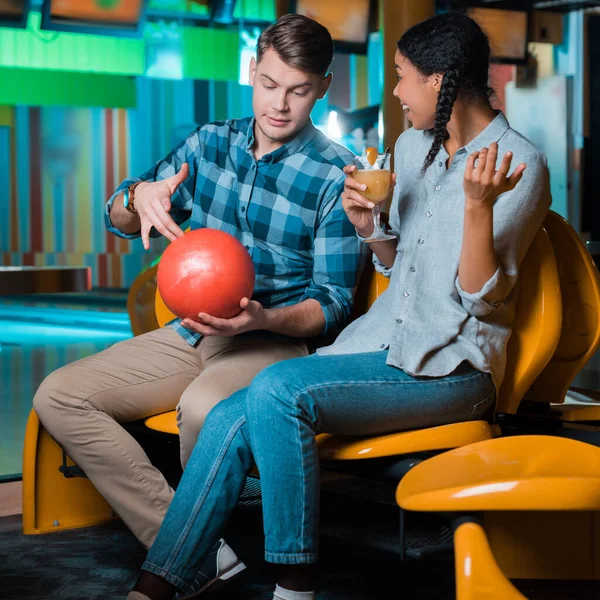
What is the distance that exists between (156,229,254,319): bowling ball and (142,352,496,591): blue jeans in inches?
9.0

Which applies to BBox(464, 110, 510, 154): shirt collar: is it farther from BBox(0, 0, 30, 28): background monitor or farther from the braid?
BBox(0, 0, 30, 28): background monitor

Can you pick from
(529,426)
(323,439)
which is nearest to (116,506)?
(323,439)

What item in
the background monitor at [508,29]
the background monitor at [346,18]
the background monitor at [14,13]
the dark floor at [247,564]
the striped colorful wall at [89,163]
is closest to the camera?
the dark floor at [247,564]

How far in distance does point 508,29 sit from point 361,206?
5.52 m

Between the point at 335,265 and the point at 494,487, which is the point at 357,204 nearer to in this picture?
the point at 335,265

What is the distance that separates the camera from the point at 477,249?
197cm

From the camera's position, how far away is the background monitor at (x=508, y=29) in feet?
23.5

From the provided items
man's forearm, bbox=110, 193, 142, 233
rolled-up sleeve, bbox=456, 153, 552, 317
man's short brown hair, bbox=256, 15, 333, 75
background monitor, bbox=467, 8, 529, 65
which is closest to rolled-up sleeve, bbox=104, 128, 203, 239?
man's forearm, bbox=110, 193, 142, 233

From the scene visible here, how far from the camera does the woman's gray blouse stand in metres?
2.07

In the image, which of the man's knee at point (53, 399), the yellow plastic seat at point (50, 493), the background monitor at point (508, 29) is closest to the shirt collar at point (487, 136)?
A: the man's knee at point (53, 399)

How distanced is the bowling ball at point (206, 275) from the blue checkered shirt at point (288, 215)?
0.99ft

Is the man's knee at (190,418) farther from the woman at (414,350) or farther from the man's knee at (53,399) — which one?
the man's knee at (53,399)

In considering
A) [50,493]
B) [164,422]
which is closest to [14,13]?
[50,493]

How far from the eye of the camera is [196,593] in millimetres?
2301
